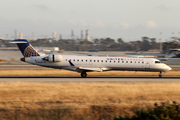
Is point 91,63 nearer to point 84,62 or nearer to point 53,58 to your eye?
point 84,62

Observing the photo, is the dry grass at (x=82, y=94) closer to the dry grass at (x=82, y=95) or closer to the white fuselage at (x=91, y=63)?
the dry grass at (x=82, y=95)

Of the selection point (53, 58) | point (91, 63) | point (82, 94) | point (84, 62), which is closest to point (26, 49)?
point (53, 58)

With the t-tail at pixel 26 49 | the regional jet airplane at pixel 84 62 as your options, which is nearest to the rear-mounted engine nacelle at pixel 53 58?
the regional jet airplane at pixel 84 62

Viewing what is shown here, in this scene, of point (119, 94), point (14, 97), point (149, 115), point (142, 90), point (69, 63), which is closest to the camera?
point (149, 115)

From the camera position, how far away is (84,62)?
104ft

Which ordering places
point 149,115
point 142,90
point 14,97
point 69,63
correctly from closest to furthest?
point 149,115
point 14,97
point 142,90
point 69,63

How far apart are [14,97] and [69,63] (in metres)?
13.4

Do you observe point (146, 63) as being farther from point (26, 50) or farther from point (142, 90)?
point (26, 50)

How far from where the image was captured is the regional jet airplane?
103ft

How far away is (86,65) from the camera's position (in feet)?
104

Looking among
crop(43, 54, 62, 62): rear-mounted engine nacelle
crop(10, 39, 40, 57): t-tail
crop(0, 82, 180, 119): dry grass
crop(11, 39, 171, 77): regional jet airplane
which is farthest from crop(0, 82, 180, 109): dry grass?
crop(10, 39, 40, 57): t-tail

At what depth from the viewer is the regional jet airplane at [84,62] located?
103 ft

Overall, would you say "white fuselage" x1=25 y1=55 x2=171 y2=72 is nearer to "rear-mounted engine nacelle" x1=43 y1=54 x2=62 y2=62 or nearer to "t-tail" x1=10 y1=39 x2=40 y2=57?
"rear-mounted engine nacelle" x1=43 y1=54 x2=62 y2=62

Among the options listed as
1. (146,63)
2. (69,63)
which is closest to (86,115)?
(69,63)
